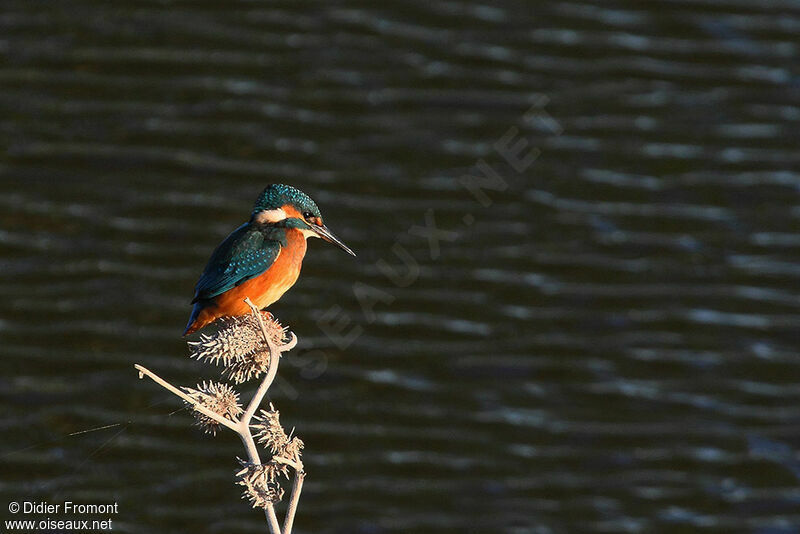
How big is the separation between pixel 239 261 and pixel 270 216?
19 centimetres

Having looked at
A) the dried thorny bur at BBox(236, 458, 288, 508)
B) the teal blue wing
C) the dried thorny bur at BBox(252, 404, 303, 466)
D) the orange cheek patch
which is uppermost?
the orange cheek patch

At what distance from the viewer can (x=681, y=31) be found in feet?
38.5

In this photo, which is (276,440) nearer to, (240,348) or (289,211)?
(240,348)

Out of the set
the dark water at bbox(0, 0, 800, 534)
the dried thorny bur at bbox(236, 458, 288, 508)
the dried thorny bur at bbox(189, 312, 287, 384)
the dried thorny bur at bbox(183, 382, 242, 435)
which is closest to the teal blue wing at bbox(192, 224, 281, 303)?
the dried thorny bur at bbox(189, 312, 287, 384)

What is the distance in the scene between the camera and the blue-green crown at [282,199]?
12.3 ft

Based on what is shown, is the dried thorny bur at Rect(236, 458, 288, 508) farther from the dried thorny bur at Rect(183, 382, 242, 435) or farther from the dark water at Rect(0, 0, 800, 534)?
the dark water at Rect(0, 0, 800, 534)

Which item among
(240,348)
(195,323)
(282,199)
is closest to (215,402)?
(240,348)

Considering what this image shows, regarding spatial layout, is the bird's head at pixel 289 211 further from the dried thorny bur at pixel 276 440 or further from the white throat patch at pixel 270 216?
the dried thorny bur at pixel 276 440

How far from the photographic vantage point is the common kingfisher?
3.81 m

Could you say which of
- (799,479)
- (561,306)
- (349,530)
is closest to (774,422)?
(799,479)

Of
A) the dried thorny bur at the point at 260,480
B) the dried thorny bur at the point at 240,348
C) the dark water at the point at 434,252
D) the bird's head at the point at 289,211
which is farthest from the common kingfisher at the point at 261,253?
the dark water at the point at 434,252

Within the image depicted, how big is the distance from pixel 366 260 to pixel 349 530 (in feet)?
7.91

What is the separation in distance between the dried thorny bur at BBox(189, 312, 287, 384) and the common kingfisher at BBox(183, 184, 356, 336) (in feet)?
2.03

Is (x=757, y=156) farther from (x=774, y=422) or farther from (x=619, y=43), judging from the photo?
(x=774, y=422)
